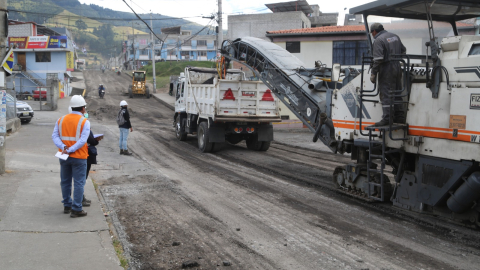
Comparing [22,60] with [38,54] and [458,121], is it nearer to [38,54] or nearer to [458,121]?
[38,54]

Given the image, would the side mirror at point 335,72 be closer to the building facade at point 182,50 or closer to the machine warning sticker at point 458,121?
the machine warning sticker at point 458,121

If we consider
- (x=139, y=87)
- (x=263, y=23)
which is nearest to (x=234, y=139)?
(x=263, y=23)

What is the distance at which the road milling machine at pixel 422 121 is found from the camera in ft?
19.4

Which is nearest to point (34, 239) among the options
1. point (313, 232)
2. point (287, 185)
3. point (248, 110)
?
point (313, 232)

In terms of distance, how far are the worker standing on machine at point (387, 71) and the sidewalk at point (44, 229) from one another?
4722 mm

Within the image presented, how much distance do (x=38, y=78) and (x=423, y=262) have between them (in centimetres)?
4923

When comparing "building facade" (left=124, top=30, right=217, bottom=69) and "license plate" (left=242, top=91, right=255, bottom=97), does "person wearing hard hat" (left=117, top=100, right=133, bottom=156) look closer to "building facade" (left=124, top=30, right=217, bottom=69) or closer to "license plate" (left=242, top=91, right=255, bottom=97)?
"license plate" (left=242, top=91, right=255, bottom=97)

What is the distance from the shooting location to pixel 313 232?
6.19 m

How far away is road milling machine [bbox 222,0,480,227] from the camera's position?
232 inches

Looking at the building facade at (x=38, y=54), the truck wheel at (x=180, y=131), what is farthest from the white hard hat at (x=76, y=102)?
the building facade at (x=38, y=54)

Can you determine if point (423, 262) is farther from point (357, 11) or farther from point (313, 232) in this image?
point (357, 11)

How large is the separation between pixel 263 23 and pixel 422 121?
36.4 metres

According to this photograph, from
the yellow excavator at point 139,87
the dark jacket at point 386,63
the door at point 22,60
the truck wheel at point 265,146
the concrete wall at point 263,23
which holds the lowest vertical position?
the truck wheel at point 265,146

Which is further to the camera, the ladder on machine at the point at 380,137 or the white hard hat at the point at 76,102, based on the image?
the ladder on machine at the point at 380,137
